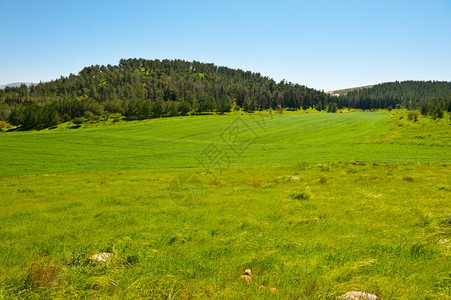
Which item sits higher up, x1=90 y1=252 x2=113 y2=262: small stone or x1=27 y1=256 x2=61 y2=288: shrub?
x1=27 y1=256 x2=61 y2=288: shrub

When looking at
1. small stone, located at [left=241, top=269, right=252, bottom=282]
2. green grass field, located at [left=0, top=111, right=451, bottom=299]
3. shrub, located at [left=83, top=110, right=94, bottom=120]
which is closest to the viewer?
green grass field, located at [left=0, top=111, right=451, bottom=299]

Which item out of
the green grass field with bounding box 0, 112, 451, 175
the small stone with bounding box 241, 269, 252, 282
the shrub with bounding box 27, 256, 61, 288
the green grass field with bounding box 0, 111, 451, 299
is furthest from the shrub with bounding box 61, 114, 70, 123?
the small stone with bounding box 241, 269, 252, 282

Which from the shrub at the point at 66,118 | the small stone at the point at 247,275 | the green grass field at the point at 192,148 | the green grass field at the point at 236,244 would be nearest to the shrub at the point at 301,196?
the green grass field at the point at 236,244

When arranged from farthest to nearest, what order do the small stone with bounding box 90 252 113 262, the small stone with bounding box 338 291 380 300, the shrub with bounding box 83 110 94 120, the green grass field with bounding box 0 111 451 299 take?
the shrub with bounding box 83 110 94 120
the small stone with bounding box 90 252 113 262
the green grass field with bounding box 0 111 451 299
the small stone with bounding box 338 291 380 300

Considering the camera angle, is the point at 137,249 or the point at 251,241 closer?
the point at 137,249

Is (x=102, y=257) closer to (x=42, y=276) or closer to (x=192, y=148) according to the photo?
(x=42, y=276)

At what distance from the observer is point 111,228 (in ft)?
32.3

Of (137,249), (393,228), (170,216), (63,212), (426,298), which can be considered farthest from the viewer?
(63,212)

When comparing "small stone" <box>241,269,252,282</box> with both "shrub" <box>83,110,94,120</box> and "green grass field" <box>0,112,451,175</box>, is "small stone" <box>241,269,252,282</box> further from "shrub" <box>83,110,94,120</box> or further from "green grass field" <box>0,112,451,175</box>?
"shrub" <box>83,110,94,120</box>

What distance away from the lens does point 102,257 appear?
22.6 feet

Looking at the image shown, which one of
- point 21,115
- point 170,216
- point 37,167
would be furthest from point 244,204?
point 21,115

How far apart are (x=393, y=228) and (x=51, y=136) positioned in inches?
4111

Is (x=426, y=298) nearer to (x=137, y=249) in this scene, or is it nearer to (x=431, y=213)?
(x=431, y=213)

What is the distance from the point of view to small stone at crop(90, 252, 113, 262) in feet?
22.0
